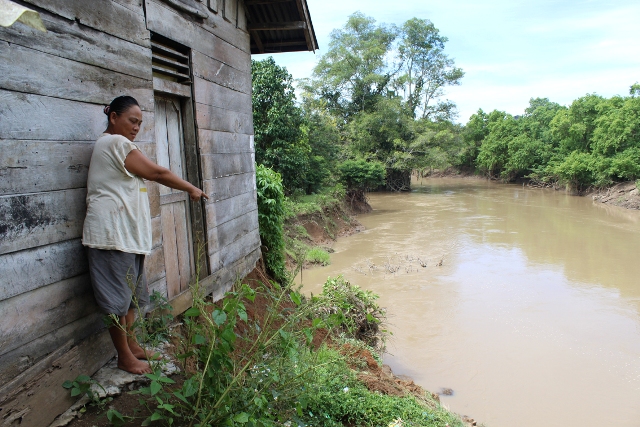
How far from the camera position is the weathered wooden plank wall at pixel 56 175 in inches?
88.0

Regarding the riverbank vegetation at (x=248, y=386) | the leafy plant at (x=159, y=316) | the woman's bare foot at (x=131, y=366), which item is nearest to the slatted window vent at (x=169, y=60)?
the leafy plant at (x=159, y=316)

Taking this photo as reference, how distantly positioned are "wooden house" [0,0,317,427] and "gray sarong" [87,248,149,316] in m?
0.12

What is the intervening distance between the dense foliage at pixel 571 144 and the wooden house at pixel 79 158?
24.7m

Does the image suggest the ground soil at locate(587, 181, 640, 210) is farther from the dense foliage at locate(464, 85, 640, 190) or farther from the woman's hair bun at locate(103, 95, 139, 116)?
the woman's hair bun at locate(103, 95, 139, 116)

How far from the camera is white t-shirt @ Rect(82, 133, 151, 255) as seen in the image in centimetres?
263

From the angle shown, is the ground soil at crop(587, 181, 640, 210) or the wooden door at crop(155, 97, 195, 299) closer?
the wooden door at crop(155, 97, 195, 299)

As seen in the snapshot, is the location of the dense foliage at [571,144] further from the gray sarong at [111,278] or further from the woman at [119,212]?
the gray sarong at [111,278]

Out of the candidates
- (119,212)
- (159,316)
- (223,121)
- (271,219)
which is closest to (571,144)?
(271,219)

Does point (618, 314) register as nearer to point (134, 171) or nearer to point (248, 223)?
point (248, 223)

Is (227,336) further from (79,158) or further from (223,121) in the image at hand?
(223,121)

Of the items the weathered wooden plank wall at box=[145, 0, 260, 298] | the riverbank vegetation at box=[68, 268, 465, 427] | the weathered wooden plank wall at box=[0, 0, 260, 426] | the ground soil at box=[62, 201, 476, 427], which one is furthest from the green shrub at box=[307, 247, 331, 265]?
the weathered wooden plank wall at box=[0, 0, 260, 426]

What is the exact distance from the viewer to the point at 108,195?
2.65m

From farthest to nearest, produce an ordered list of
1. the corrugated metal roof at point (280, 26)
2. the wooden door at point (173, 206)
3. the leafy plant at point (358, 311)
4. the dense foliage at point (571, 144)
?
the dense foliage at point (571, 144) < the leafy plant at point (358, 311) < the corrugated metal roof at point (280, 26) < the wooden door at point (173, 206)

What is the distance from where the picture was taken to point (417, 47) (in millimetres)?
35594
